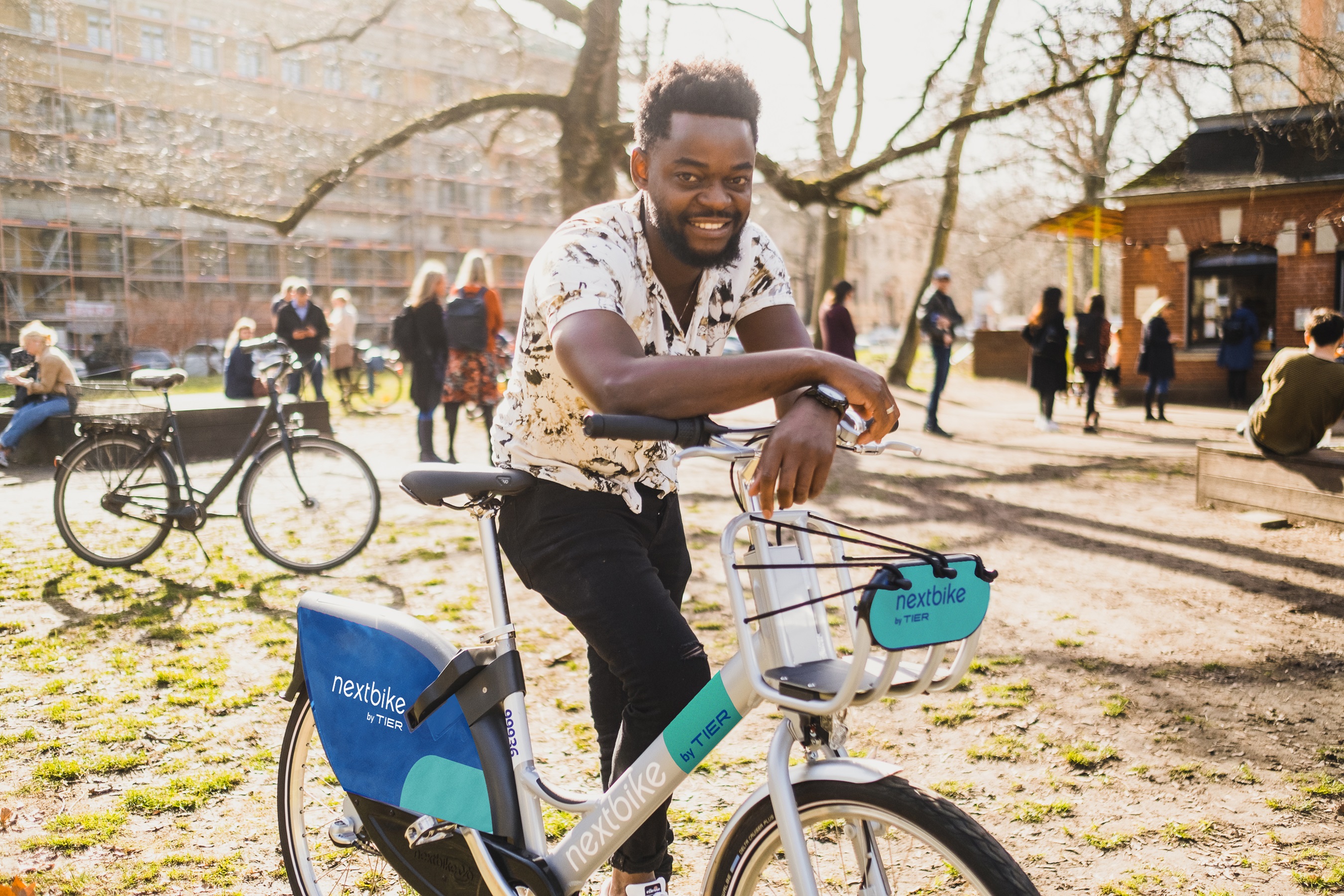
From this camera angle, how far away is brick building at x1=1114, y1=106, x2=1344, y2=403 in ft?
60.4

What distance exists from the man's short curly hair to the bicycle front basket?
3.04ft

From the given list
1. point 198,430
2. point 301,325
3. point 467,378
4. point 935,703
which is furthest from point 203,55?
point 935,703

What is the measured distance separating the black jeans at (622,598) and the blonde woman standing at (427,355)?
8297 millimetres

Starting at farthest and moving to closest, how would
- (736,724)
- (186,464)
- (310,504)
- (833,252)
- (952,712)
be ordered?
(833,252) → (186,464) → (310,504) → (952,712) → (736,724)

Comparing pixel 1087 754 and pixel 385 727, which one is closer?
pixel 385 727

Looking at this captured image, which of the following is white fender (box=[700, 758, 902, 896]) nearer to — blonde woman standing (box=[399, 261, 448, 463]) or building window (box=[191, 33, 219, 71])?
blonde woman standing (box=[399, 261, 448, 463])

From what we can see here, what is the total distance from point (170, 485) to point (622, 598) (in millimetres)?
5332

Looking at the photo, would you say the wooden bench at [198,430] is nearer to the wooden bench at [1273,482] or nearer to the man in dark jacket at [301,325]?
the man in dark jacket at [301,325]

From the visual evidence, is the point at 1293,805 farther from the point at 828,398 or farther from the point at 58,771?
the point at 58,771

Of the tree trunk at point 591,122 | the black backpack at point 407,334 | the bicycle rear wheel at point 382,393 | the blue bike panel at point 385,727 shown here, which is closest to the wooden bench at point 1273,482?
the tree trunk at point 591,122

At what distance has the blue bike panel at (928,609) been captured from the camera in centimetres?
142

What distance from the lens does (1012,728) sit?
4.08 m

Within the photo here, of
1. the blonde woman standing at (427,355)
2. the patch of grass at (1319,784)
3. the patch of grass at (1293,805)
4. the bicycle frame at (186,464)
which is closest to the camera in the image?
the patch of grass at (1293,805)

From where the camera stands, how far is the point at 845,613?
1667 millimetres
